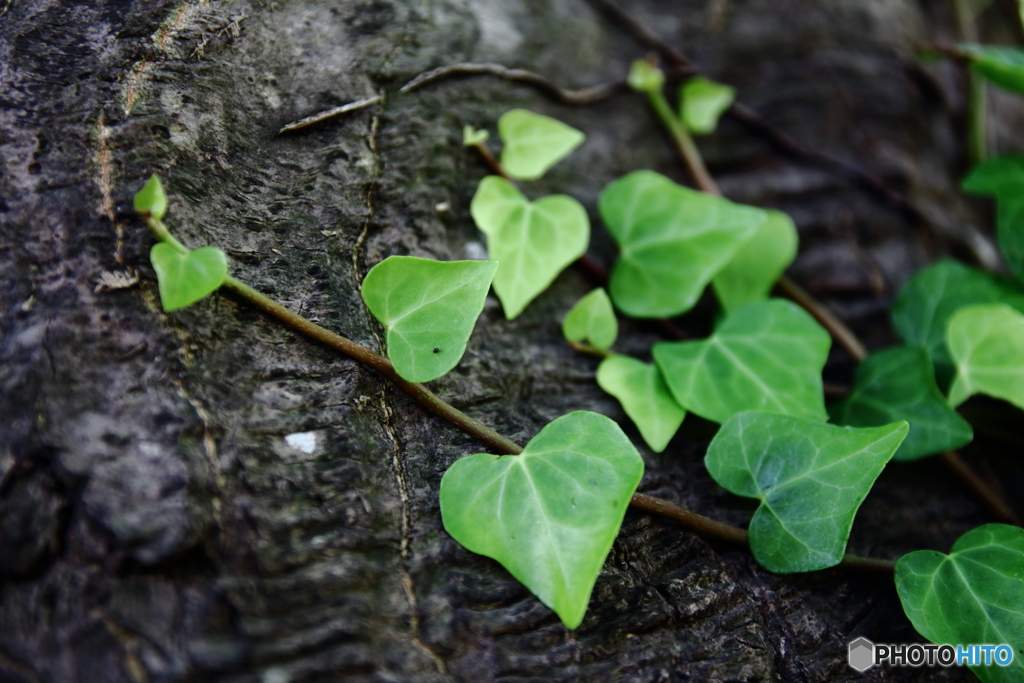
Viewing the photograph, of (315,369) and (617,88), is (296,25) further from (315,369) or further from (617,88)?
(617,88)

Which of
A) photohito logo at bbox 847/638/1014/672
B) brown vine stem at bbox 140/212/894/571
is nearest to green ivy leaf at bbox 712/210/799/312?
brown vine stem at bbox 140/212/894/571

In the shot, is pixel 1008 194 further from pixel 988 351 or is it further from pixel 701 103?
pixel 701 103

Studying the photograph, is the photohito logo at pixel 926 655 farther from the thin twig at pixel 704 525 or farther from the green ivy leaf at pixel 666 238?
the green ivy leaf at pixel 666 238

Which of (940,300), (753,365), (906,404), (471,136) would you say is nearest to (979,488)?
(906,404)

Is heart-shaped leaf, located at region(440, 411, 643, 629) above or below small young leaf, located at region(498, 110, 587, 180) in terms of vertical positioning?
below

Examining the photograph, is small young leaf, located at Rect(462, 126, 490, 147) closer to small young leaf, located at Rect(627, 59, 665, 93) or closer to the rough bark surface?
the rough bark surface
